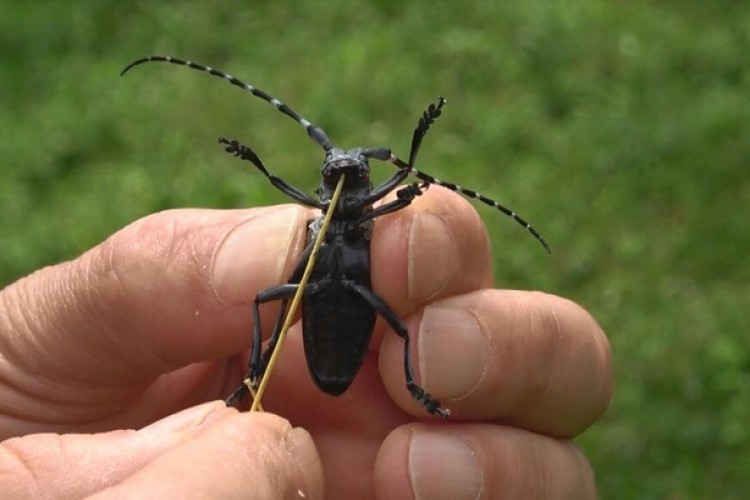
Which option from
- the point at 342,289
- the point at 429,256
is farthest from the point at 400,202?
the point at 342,289

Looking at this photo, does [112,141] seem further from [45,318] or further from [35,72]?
[45,318]

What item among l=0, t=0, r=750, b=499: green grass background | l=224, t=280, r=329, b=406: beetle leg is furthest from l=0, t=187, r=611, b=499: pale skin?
l=0, t=0, r=750, b=499: green grass background

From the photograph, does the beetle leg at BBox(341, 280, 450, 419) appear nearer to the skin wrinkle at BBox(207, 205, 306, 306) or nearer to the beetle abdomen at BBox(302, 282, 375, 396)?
the beetle abdomen at BBox(302, 282, 375, 396)

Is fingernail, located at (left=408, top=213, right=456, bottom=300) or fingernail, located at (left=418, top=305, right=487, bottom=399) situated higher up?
fingernail, located at (left=408, top=213, right=456, bottom=300)

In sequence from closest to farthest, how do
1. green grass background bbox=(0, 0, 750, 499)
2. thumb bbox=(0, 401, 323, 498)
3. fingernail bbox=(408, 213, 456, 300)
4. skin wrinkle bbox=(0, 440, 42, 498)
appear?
thumb bbox=(0, 401, 323, 498) → skin wrinkle bbox=(0, 440, 42, 498) → fingernail bbox=(408, 213, 456, 300) → green grass background bbox=(0, 0, 750, 499)

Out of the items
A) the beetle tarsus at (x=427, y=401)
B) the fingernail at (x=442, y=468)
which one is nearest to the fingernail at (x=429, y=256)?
the beetle tarsus at (x=427, y=401)

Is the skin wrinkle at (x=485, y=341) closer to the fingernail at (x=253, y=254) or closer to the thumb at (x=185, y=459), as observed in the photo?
the fingernail at (x=253, y=254)

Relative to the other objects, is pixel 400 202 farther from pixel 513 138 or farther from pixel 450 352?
pixel 513 138
